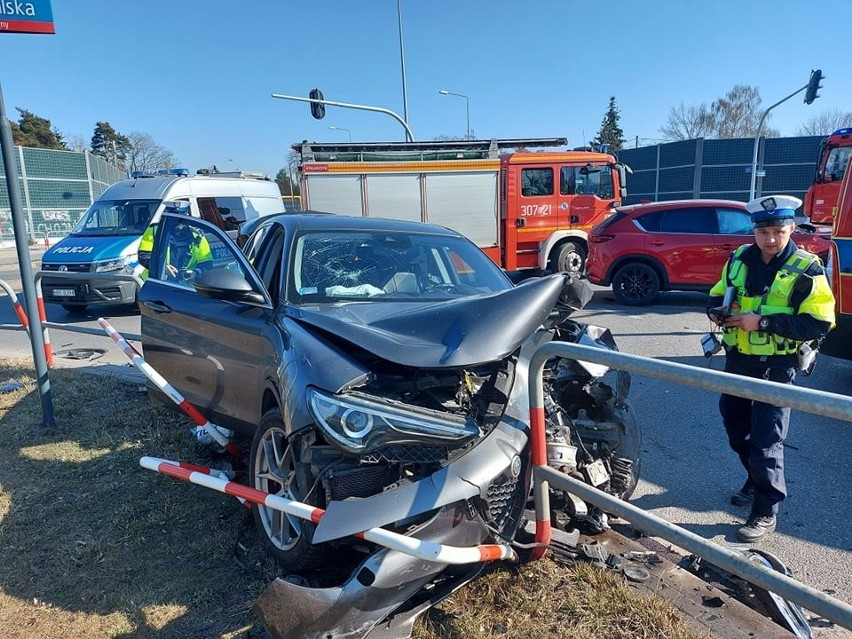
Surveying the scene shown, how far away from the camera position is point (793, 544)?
3.28 m

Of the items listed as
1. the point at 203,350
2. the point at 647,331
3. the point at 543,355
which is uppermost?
the point at 543,355

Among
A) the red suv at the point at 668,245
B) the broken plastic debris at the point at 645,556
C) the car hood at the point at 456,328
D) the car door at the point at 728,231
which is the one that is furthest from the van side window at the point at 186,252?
the car door at the point at 728,231

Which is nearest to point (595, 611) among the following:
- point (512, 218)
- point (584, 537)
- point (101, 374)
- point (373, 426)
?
point (584, 537)

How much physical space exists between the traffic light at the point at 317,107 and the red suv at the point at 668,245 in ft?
39.4

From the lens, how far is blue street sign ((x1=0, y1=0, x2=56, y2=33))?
4.72 meters

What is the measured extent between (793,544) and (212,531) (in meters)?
3.26

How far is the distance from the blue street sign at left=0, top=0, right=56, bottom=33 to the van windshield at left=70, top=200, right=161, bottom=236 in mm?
6582

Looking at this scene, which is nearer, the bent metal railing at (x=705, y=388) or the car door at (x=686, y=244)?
the bent metal railing at (x=705, y=388)

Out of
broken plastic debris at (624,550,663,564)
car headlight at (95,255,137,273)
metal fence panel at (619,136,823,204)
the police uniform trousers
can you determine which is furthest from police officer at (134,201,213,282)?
metal fence panel at (619,136,823,204)

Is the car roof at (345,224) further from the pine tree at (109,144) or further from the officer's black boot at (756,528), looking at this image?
the pine tree at (109,144)

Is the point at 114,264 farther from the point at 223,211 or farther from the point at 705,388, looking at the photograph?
the point at 705,388

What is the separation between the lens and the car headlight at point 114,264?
10.2 metres

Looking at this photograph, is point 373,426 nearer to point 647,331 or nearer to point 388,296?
point 388,296

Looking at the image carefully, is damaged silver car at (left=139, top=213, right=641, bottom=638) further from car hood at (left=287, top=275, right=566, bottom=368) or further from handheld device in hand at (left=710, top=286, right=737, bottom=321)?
handheld device in hand at (left=710, top=286, right=737, bottom=321)
